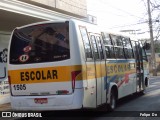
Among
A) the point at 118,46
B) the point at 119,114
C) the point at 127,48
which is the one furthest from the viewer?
the point at 127,48

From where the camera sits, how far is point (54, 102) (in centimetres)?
975

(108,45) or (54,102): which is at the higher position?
(108,45)

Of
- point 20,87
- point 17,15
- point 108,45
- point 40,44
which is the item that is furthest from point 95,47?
point 17,15

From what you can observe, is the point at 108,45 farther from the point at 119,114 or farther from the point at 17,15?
the point at 17,15

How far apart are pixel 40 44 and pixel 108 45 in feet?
9.92

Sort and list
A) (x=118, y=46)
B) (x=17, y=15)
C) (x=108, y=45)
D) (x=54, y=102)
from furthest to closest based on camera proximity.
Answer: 1. (x=17, y=15)
2. (x=118, y=46)
3. (x=108, y=45)
4. (x=54, y=102)

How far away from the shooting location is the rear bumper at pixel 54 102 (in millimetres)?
9516

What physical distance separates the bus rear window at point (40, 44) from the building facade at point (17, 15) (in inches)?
91.3

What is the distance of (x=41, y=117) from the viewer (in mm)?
11953

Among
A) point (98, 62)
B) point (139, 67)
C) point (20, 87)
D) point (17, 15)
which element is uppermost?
point (17, 15)

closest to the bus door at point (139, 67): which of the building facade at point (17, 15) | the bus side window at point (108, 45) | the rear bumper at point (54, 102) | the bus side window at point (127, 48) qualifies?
the bus side window at point (127, 48)

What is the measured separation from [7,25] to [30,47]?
5.94 meters

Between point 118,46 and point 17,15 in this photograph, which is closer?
point 118,46

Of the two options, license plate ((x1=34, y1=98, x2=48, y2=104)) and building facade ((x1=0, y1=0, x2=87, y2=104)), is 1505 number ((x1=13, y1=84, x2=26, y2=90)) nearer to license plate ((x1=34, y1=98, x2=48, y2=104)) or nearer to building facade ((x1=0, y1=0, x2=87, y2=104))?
license plate ((x1=34, y1=98, x2=48, y2=104))
